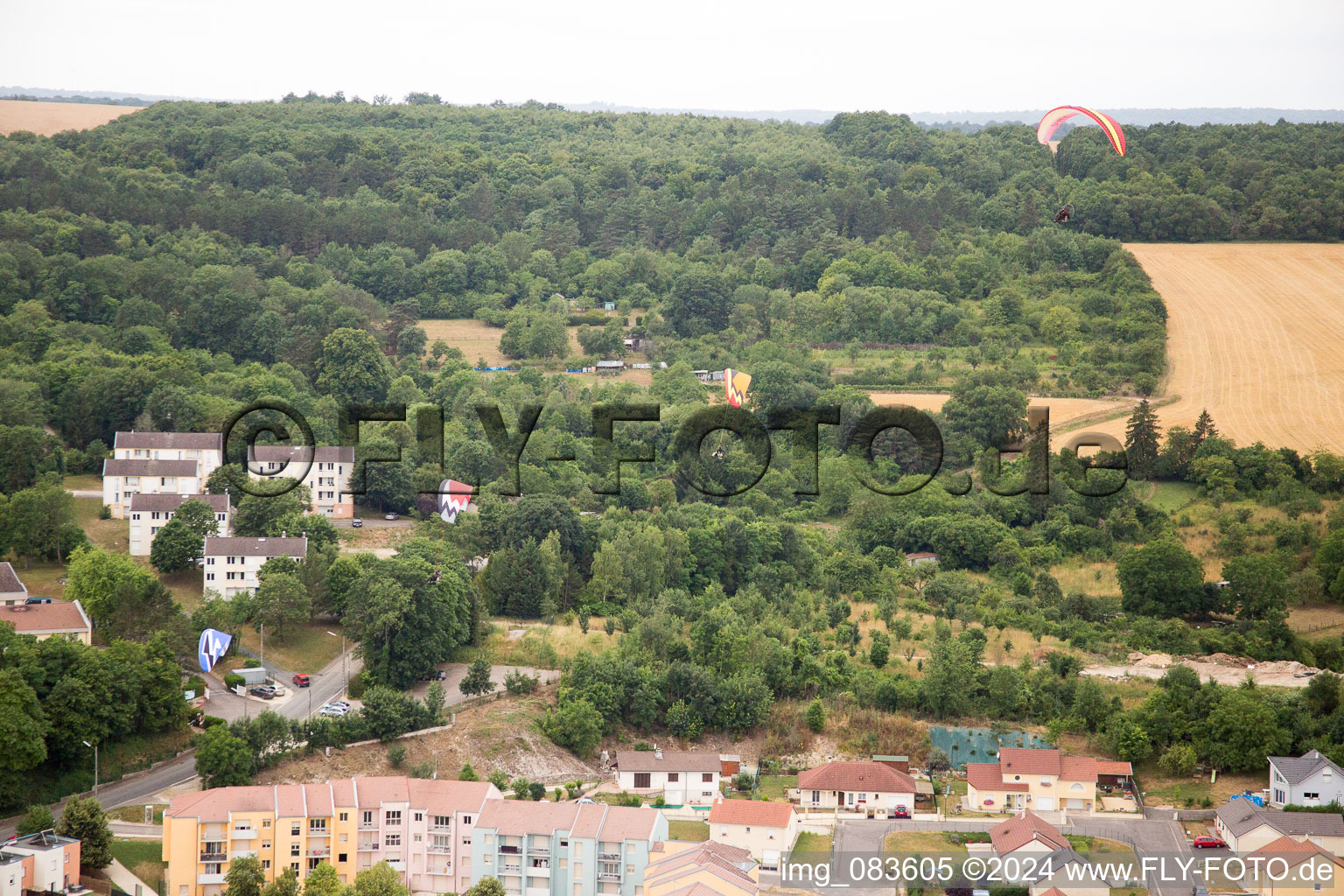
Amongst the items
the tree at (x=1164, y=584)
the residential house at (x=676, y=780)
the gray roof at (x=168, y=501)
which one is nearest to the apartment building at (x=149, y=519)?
the gray roof at (x=168, y=501)

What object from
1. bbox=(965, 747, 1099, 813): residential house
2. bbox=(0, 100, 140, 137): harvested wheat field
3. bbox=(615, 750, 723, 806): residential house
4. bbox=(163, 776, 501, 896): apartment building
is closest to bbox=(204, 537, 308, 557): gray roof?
bbox=(163, 776, 501, 896): apartment building

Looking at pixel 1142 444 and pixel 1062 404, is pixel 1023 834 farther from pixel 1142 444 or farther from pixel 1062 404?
pixel 1062 404

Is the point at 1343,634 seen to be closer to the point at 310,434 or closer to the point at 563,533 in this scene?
the point at 563,533

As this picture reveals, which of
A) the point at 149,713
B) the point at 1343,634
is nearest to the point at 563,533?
the point at 149,713

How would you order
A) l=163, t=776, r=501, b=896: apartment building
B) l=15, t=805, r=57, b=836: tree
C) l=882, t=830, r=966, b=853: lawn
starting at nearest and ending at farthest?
l=15, t=805, r=57, b=836: tree < l=163, t=776, r=501, b=896: apartment building < l=882, t=830, r=966, b=853: lawn

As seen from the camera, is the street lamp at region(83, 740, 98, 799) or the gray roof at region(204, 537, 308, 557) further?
the gray roof at region(204, 537, 308, 557)

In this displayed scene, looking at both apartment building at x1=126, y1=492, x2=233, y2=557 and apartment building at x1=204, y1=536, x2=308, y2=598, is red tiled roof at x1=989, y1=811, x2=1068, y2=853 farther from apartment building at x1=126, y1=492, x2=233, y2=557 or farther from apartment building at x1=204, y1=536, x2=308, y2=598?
apartment building at x1=126, y1=492, x2=233, y2=557

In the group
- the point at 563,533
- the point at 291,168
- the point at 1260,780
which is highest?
the point at 291,168
